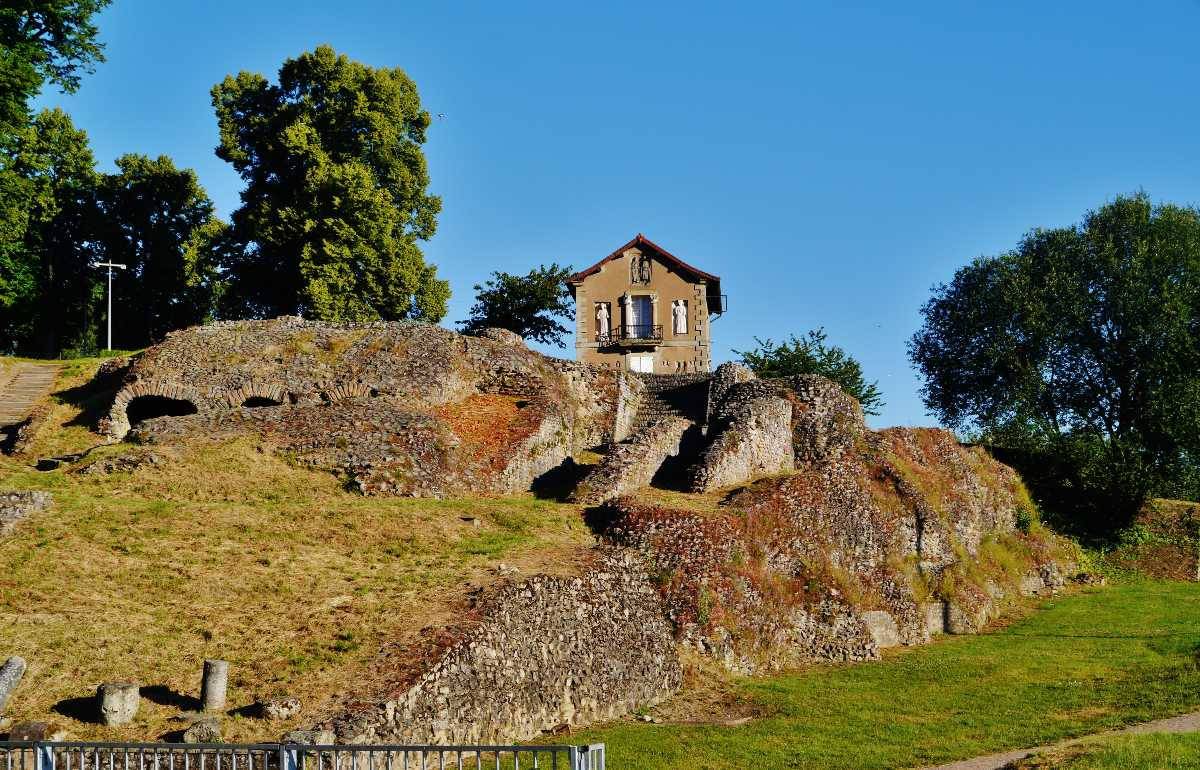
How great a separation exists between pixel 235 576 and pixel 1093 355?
41.1 m

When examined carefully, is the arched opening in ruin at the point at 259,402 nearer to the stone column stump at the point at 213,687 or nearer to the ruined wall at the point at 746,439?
the ruined wall at the point at 746,439

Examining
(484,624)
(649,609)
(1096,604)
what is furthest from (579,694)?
(1096,604)

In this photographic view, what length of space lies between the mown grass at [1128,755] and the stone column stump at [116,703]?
13675 millimetres

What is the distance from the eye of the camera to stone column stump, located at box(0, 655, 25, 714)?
17.5 m

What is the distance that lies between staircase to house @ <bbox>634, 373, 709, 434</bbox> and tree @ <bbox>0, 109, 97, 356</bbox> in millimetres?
30504

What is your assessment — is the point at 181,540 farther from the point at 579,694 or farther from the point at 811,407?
the point at 811,407

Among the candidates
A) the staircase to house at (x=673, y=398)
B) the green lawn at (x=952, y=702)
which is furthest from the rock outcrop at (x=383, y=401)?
the green lawn at (x=952, y=702)

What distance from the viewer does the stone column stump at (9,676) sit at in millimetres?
17516

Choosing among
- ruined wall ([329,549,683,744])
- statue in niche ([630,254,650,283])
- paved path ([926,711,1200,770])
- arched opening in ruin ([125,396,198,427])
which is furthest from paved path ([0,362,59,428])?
paved path ([926,711,1200,770])

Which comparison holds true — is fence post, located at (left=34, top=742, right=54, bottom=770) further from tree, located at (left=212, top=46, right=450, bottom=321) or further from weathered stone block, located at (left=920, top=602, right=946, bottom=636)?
tree, located at (left=212, top=46, right=450, bottom=321)

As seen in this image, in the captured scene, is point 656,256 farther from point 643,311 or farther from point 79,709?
point 79,709

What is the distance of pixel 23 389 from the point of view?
42.5 m

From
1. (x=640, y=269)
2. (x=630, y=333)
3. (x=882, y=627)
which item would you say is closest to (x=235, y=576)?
(x=882, y=627)

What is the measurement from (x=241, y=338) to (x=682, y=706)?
2420cm
